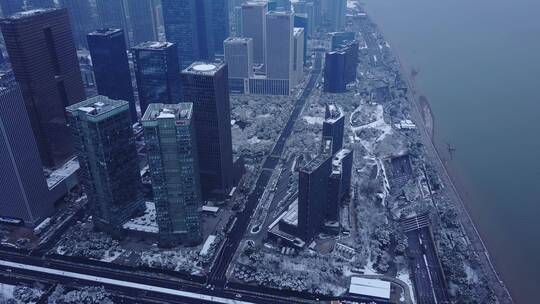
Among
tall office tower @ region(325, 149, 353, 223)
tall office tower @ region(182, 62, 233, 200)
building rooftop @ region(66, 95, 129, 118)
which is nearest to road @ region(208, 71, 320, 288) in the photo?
tall office tower @ region(182, 62, 233, 200)

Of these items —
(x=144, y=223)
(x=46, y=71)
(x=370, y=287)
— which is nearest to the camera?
(x=370, y=287)

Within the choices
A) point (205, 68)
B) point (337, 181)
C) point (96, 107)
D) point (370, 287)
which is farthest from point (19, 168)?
point (370, 287)

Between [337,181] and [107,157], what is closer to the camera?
[107,157]

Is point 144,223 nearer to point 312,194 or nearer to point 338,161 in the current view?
point 312,194

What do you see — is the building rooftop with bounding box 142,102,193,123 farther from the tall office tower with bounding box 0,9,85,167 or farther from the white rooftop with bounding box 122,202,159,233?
the tall office tower with bounding box 0,9,85,167

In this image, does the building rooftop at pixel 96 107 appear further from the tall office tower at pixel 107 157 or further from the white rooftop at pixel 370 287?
the white rooftop at pixel 370 287

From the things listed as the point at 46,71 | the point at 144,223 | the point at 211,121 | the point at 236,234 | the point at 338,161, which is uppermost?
the point at 46,71

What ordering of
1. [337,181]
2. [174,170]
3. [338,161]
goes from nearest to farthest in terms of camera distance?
[174,170] → [337,181] → [338,161]

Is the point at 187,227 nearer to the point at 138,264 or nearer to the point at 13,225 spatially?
the point at 138,264
